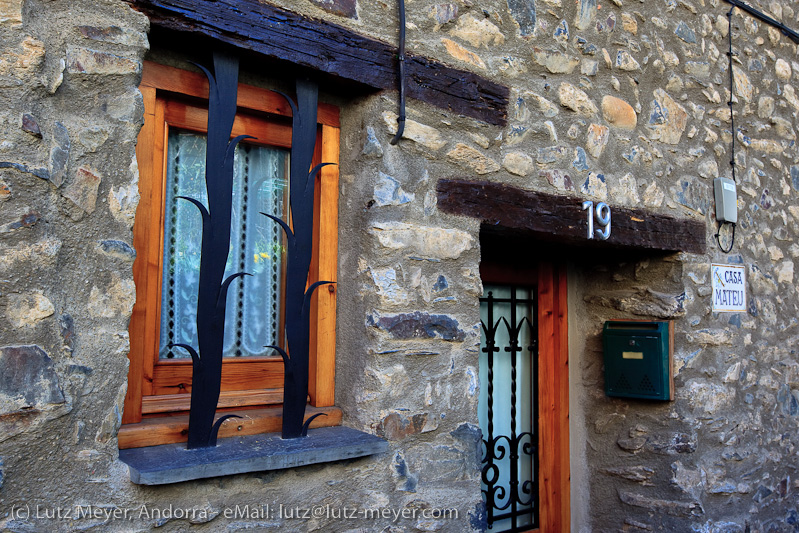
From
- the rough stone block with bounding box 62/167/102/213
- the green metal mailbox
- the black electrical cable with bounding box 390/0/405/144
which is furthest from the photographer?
→ the green metal mailbox

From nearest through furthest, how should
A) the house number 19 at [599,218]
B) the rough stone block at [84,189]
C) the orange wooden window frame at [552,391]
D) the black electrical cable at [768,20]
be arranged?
the rough stone block at [84,189] → the house number 19 at [599,218] → the orange wooden window frame at [552,391] → the black electrical cable at [768,20]

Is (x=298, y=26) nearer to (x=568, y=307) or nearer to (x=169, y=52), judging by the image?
(x=169, y=52)

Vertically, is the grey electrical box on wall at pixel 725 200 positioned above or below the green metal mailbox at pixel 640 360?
above

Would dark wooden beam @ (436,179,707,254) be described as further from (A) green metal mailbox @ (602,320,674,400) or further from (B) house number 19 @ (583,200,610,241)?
(A) green metal mailbox @ (602,320,674,400)

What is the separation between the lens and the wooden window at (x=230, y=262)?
6.24 feet

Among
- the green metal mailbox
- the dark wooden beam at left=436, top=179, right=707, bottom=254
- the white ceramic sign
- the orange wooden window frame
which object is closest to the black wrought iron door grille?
the orange wooden window frame

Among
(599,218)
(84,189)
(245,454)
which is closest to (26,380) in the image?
(84,189)

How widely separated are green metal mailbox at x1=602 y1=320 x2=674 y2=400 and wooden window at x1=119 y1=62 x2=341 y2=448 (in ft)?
Answer: 5.23

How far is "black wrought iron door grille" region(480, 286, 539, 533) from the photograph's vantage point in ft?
10.3

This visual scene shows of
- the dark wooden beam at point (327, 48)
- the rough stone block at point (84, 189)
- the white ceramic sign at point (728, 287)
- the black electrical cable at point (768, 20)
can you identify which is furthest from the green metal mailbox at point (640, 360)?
the rough stone block at point (84, 189)

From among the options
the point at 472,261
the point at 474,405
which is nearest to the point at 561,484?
the point at 474,405

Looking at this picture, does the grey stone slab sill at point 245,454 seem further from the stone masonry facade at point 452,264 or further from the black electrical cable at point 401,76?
the black electrical cable at point 401,76

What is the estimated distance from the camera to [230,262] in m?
2.13

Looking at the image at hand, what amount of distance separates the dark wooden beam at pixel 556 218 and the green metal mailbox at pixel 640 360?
1.35 ft
